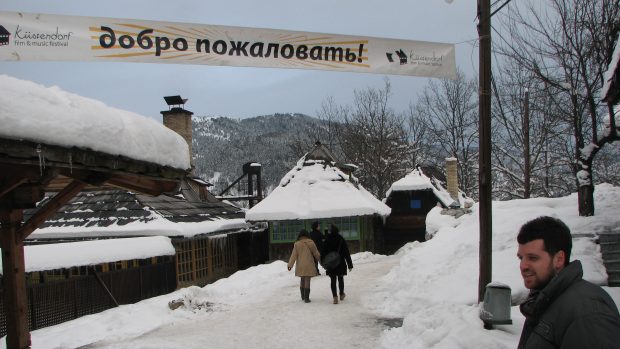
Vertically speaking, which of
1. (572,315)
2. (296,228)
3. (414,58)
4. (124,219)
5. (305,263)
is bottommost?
(296,228)

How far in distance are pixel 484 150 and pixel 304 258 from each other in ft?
15.7

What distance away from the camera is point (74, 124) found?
4.03m

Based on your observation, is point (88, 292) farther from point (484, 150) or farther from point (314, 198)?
point (314, 198)

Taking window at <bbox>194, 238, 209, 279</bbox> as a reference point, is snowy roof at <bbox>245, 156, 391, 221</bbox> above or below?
above

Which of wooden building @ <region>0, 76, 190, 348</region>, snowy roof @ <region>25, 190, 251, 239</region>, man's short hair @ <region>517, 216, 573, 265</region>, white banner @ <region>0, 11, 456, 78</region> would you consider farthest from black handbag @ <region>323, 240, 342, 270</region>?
man's short hair @ <region>517, 216, 573, 265</region>

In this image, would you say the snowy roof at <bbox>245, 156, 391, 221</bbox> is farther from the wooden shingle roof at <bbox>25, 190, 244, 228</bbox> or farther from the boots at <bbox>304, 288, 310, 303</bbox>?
the boots at <bbox>304, 288, 310, 303</bbox>

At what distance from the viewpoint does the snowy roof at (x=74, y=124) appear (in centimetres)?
362

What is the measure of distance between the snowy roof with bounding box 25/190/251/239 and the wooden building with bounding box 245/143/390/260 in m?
2.56

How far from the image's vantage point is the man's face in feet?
7.68

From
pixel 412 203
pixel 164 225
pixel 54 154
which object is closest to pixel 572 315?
pixel 54 154

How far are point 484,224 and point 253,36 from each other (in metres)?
4.17

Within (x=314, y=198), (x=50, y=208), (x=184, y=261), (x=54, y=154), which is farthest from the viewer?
(x=314, y=198)

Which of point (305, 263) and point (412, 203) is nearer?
point (305, 263)

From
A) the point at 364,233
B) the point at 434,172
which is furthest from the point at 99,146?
the point at 434,172
